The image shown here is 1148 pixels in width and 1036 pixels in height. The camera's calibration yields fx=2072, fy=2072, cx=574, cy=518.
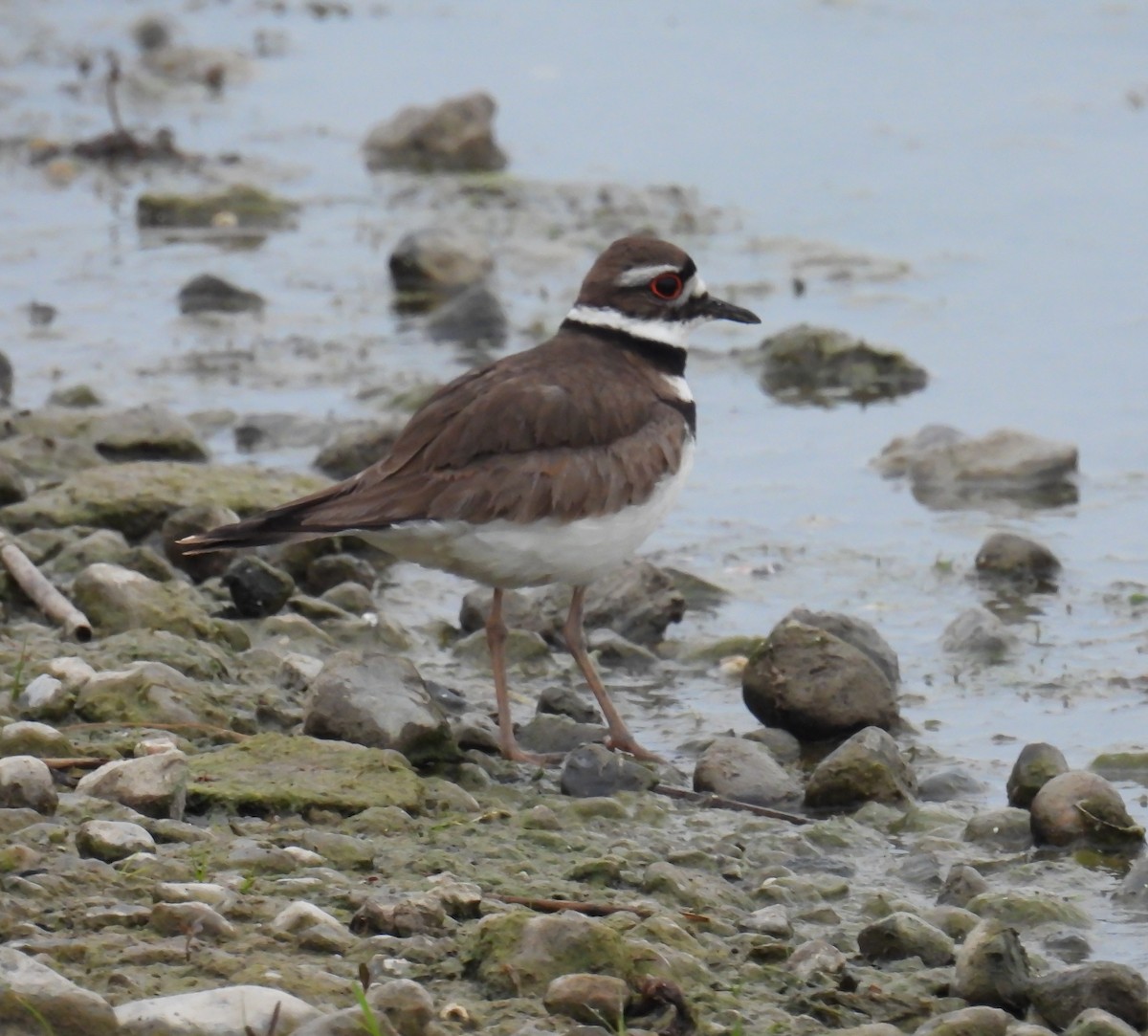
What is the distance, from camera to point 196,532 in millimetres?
7914

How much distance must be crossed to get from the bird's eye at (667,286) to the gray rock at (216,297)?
5.26 m

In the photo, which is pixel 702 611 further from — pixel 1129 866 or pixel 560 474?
pixel 1129 866

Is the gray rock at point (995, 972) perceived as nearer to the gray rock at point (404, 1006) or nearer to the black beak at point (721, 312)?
the gray rock at point (404, 1006)

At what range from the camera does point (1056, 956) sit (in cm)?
502

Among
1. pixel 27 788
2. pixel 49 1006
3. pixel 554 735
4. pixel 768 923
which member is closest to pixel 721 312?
pixel 554 735

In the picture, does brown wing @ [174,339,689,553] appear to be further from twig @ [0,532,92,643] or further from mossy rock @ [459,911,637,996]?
mossy rock @ [459,911,637,996]

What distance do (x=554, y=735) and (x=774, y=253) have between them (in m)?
6.86

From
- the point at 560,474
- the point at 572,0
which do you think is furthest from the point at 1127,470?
the point at 572,0

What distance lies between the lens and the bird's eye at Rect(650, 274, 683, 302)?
714cm

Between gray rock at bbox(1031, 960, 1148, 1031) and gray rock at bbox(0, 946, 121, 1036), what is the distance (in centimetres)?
199

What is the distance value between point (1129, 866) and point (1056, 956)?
0.69 meters

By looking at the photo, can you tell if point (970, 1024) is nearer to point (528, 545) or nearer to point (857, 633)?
point (528, 545)

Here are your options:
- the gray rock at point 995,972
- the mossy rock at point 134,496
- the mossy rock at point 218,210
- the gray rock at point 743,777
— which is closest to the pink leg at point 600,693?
the gray rock at point 743,777

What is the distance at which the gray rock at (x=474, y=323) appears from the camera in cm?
1159
